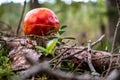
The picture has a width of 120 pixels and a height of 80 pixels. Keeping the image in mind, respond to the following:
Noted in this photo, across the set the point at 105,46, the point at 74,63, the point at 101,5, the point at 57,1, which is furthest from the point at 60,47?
the point at 101,5

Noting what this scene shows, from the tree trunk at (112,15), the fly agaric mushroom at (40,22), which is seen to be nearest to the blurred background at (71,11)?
the tree trunk at (112,15)

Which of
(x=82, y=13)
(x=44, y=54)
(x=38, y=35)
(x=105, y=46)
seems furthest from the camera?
(x=82, y=13)

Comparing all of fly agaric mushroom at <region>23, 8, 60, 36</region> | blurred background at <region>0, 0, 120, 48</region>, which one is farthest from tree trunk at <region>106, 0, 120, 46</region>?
fly agaric mushroom at <region>23, 8, 60, 36</region>

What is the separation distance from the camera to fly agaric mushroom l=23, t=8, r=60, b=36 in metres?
1.52

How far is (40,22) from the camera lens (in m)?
1.53

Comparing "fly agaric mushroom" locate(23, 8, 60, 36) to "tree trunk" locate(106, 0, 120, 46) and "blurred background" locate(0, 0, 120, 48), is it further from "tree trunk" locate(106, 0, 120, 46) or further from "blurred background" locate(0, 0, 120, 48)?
"tree trunk" locate(106, 0, 120, 46)

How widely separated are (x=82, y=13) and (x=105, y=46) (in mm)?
4871

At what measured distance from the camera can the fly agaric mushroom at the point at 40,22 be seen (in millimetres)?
1517

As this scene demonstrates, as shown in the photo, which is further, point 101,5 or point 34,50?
point 101,5

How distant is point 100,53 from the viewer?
150 cm

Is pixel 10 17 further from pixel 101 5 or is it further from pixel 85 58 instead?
pixel 85 58

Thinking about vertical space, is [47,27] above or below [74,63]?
above

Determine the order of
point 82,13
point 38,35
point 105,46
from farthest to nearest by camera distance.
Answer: point 82,13
point 105,46
point 38,35

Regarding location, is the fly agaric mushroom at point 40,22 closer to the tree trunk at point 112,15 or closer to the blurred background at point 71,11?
the blurred background at point 71,11
